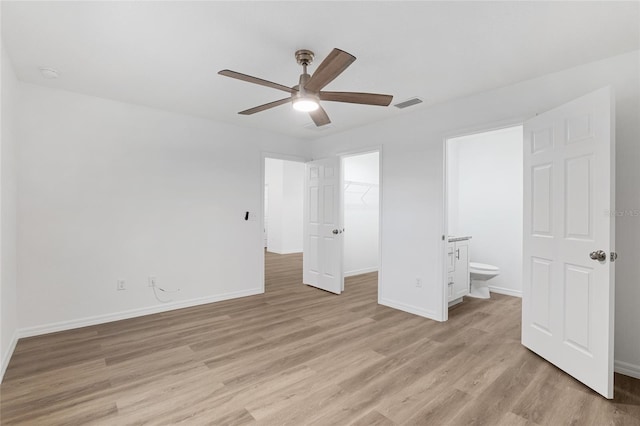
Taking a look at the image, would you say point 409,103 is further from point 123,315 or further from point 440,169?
point 123,315

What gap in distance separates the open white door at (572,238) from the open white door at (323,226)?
256cm

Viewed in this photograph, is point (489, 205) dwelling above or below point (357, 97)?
below

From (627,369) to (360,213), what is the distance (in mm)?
4386

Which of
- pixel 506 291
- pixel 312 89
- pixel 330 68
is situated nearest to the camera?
pixel 330 68

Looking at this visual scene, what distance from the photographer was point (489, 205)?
16.8ft

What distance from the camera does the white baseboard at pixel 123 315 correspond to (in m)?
3.14

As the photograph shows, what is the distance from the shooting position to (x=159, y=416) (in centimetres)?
189

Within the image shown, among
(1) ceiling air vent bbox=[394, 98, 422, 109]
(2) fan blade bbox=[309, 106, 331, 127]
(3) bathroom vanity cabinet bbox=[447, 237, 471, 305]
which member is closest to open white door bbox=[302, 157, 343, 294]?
(1) ceiling air vent bbox=[394, 98, 422, 109]

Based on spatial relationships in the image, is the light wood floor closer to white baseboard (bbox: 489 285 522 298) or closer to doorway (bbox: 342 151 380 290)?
white baseboard (bbox: 489 285 522 298)

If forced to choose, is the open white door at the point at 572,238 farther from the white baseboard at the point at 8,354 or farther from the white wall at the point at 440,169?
the white baseboard at the point at 8,354

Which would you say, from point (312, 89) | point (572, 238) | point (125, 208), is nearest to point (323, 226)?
point (125, 208)

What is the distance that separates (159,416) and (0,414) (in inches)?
39.1

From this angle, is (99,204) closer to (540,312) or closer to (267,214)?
(540,312)

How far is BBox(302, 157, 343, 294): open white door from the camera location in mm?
4824
